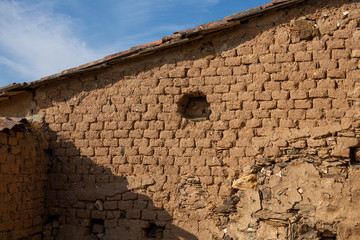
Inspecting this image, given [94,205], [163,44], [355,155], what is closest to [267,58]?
[163,44]

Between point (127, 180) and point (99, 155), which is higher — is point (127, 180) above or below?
below

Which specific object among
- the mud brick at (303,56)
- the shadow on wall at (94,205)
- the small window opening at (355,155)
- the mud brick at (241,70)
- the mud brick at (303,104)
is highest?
the mud brick at (303,56)

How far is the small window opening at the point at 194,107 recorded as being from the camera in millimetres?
6395

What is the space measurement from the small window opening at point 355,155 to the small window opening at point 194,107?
90.0 inches

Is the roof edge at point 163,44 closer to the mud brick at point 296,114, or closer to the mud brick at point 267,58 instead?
the mud brick at point 267,58

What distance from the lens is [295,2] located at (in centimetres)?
582

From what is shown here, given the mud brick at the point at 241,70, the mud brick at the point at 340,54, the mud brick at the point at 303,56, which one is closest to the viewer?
the mud brick at the point at 340,54

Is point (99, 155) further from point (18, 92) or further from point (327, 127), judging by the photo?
point (327, 127)

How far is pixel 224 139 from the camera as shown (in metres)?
6.06

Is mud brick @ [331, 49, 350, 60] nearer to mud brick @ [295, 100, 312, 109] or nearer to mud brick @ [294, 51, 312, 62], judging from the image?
mud brick @ [294, 51, 312, 62]

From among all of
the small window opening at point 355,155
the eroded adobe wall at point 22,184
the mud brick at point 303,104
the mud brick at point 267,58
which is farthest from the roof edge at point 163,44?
the small window opening at point 355,155

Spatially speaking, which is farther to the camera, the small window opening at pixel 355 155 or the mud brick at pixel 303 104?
the mud brick at pixel 303 104

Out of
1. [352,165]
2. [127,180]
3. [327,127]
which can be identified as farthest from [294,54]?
[127,180]

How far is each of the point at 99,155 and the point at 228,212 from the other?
2.48 meters
